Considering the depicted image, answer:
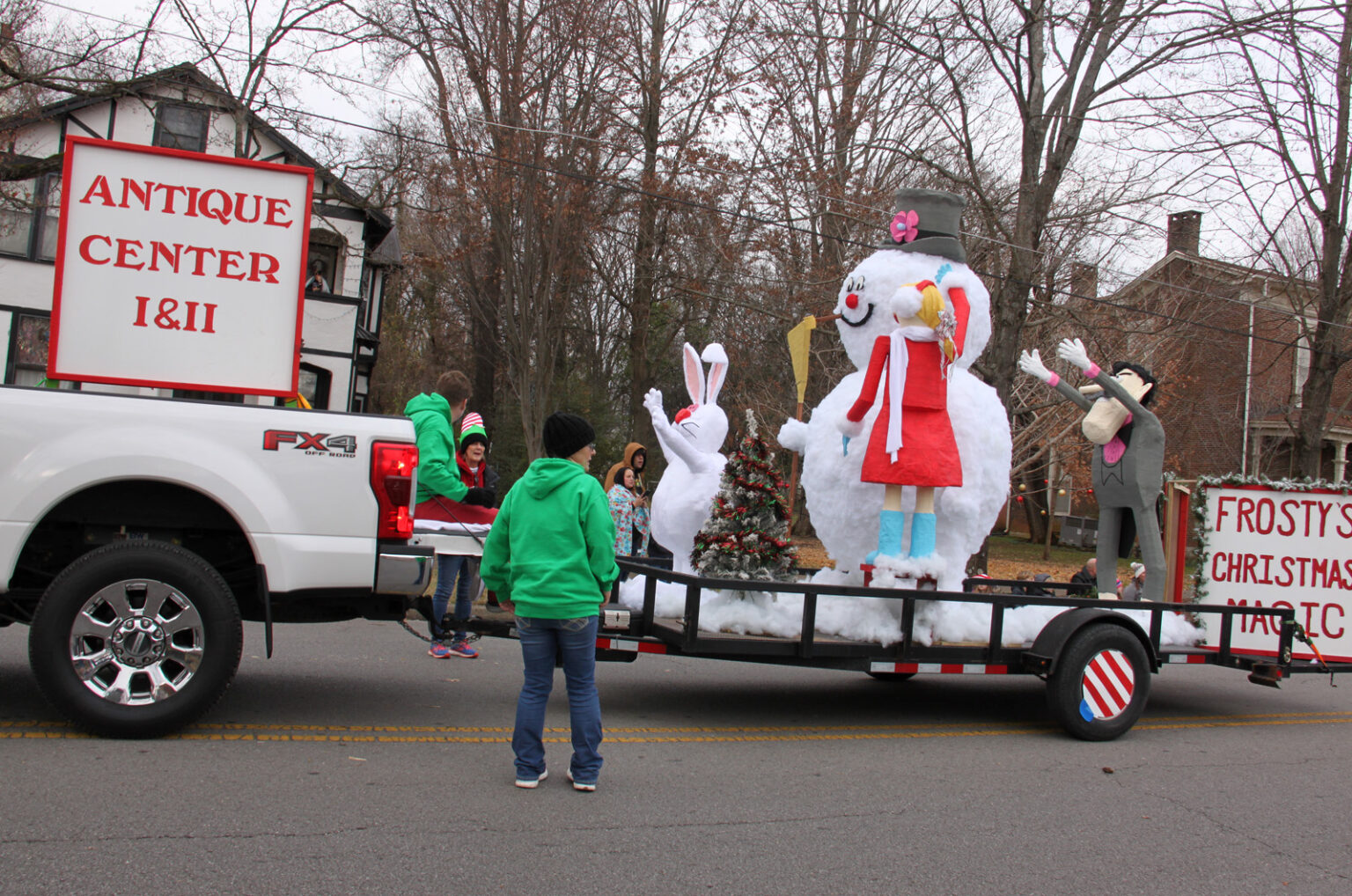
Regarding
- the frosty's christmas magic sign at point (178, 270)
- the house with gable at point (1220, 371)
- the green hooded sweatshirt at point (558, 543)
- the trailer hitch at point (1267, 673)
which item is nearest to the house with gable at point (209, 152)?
the frosty's christmas magic sign at point (178, 270)

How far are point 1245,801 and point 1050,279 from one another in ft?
50.0

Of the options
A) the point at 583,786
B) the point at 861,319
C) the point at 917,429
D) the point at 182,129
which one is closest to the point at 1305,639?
the point at 917,429

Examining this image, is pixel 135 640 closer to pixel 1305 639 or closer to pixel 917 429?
pixel 917 429

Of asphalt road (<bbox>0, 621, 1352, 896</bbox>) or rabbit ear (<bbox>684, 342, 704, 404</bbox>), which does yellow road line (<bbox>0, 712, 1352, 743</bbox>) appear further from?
rabbit ear (<bbox>684, 342, 704, 404</bbox>)

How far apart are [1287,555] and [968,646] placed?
279 cm

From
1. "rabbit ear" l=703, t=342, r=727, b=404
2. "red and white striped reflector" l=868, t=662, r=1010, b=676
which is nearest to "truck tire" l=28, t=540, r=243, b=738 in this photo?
"red and white striped reflector" l=868, t=662, r=1010, b=676

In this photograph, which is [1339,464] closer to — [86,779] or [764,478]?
[764,478]

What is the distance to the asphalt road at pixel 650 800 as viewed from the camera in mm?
3607

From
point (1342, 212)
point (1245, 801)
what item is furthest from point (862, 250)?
point (1245, 801)

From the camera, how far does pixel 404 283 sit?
119 ft

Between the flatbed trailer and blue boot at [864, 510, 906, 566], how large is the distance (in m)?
0.49

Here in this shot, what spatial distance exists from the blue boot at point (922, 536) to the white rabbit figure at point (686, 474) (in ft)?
4.95

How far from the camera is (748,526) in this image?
6766mm

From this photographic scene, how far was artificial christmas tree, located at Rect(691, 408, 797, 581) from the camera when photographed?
6676 millimetres
